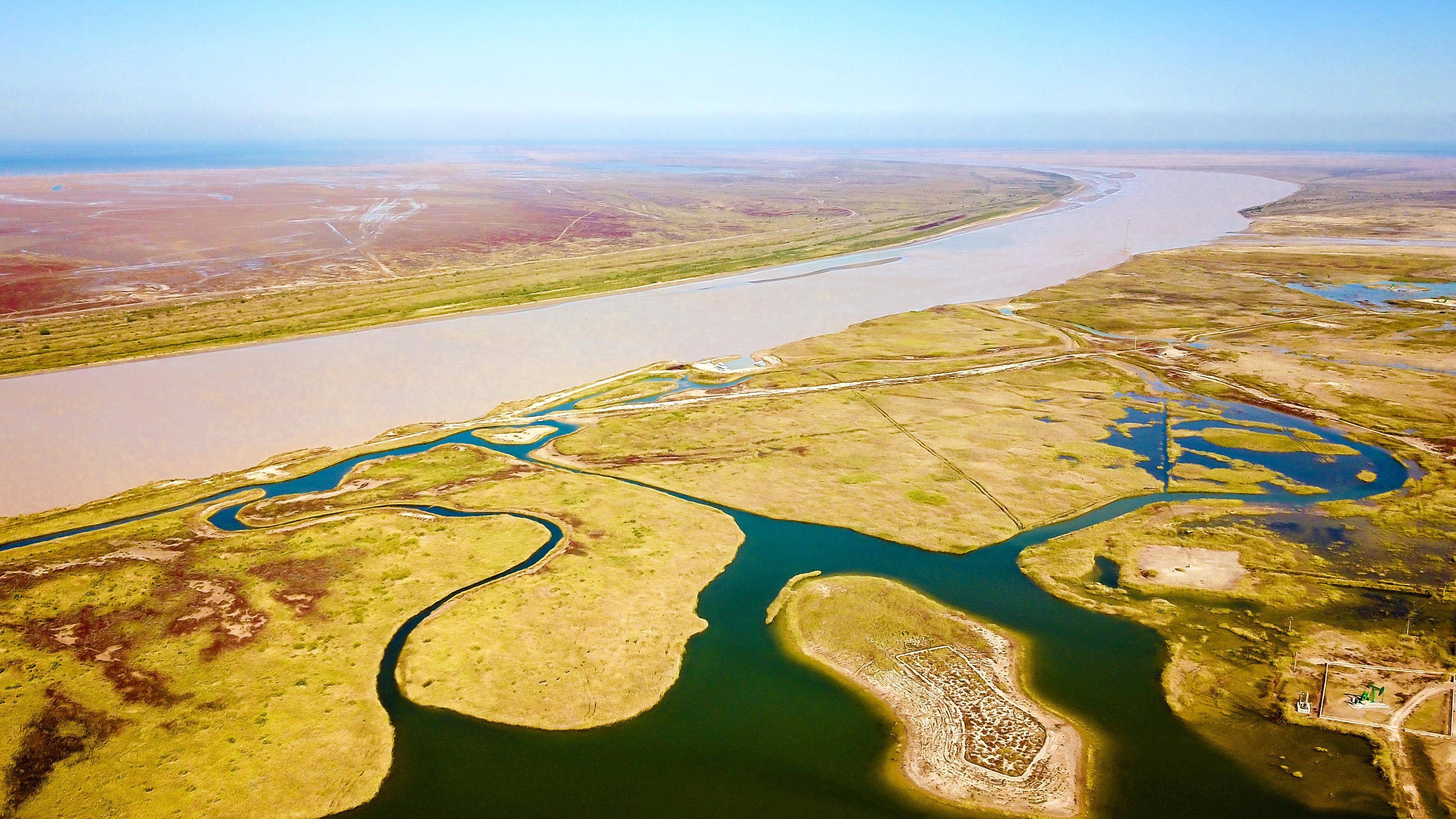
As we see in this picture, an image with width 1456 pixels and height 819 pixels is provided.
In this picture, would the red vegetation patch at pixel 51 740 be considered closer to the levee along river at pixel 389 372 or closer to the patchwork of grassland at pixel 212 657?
the patchwork of grassland at pixel 212 657

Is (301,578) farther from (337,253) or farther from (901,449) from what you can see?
(337,253)

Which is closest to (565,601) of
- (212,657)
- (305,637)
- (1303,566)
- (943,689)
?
(305,637)

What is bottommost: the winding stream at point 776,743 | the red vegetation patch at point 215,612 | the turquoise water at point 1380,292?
the winding stream at point 776,743

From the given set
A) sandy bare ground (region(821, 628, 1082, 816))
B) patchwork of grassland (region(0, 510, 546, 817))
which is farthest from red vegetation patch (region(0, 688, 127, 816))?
sandy bare ground (region(821, 628, 1082, 816))

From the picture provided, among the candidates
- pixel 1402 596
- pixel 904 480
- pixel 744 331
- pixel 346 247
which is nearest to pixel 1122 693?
pixel 1402 596

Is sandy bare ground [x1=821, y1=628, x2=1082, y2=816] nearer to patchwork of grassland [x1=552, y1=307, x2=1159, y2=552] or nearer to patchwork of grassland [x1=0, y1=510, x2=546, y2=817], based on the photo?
patchwork of grassland [x1=552, y1=307, x2=1159, y2=552]

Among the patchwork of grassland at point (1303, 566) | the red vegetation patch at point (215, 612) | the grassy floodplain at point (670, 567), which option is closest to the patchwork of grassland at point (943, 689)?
the grassy floodplain at point (670, 567)

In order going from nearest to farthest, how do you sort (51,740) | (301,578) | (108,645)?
(51,740) → (108,645) → (301,578)
